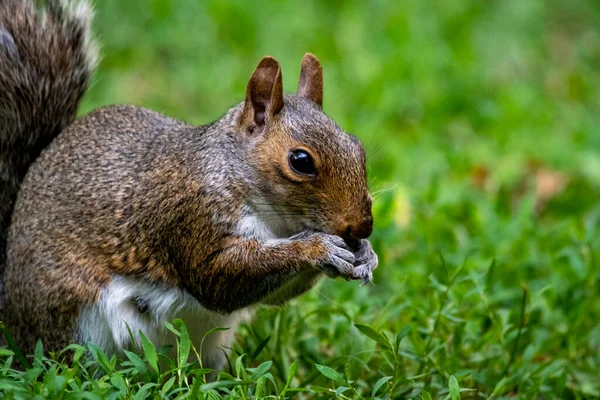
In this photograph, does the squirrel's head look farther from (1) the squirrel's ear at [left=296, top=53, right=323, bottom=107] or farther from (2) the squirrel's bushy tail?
(2) the squirrel's bushy tail

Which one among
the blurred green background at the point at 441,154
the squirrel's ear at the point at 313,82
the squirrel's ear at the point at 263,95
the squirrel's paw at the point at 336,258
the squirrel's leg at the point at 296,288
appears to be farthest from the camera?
the blurred green background at the point at 441,154

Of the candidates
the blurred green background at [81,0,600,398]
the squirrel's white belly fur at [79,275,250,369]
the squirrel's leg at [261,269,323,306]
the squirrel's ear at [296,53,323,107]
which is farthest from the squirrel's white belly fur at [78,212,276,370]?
the squirrel's ear at [296,53,323,107]

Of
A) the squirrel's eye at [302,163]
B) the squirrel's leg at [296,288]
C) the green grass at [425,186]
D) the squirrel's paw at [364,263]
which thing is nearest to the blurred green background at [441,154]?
the green grass at [425,186]

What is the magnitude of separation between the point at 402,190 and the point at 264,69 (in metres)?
1.79

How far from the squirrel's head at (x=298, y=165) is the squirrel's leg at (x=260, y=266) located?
6 centimetres

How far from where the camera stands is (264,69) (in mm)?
2803

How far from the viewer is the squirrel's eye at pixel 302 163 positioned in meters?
2.71

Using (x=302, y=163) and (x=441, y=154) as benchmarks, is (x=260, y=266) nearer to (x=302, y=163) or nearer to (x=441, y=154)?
(x=302, y=163)

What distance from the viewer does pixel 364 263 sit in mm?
2738

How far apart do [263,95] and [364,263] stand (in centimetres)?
58

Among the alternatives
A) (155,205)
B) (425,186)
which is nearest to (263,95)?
(155,205)

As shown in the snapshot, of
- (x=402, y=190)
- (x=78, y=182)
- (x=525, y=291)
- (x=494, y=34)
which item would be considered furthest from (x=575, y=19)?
(x=78, y=182)

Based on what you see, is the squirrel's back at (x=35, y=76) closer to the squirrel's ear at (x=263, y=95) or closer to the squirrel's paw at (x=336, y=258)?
the squirrel's ear at (x=263, y=95)

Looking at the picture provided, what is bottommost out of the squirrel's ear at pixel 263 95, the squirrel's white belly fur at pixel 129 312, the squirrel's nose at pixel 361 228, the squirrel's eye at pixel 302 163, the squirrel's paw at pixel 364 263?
the squirrel's white belly fur at pixel 129 312
